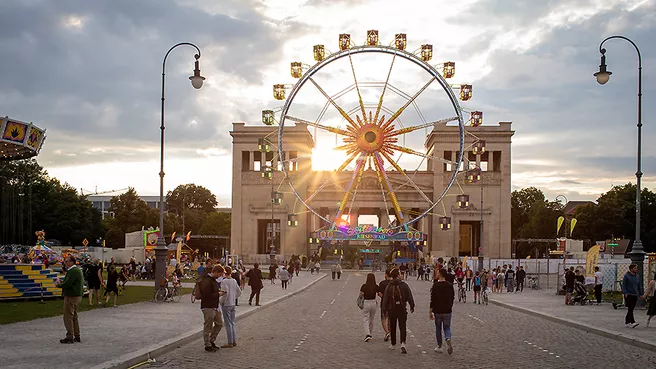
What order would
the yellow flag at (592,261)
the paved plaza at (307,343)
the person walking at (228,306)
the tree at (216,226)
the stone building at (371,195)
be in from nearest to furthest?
the paved plaza at (307,343) → the person walking at (228,306) → the yellow flag at (592,261) → the stone building at (371,195) → the tree at (216,226)

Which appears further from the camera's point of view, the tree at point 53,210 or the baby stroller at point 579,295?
the tree at point 53,210

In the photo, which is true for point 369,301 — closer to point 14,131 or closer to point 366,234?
point 14,131

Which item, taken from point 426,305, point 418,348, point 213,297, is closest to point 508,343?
point 418,348

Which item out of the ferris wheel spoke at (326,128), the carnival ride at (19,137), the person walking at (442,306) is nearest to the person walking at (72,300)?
the person walking at (442,306)

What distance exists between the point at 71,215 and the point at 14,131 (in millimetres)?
91238

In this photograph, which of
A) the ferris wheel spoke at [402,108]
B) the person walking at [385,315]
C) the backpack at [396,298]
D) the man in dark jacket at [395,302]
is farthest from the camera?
the ferris wheel spoke at [402,108]

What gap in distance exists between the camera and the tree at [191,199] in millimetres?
176750

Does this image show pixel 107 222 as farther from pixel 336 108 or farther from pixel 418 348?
pixel 418 348

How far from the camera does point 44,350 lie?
15719mm

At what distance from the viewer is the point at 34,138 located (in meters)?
27.9

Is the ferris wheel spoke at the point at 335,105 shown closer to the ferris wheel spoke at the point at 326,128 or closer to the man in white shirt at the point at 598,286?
the ferris wheel spoke at the point at 326,128

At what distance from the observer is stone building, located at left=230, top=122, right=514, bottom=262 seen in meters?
116

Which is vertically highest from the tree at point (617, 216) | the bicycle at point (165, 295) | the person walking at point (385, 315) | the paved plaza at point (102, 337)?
the tree at point (617, 216)

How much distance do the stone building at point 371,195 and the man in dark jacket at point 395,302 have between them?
312 ft
